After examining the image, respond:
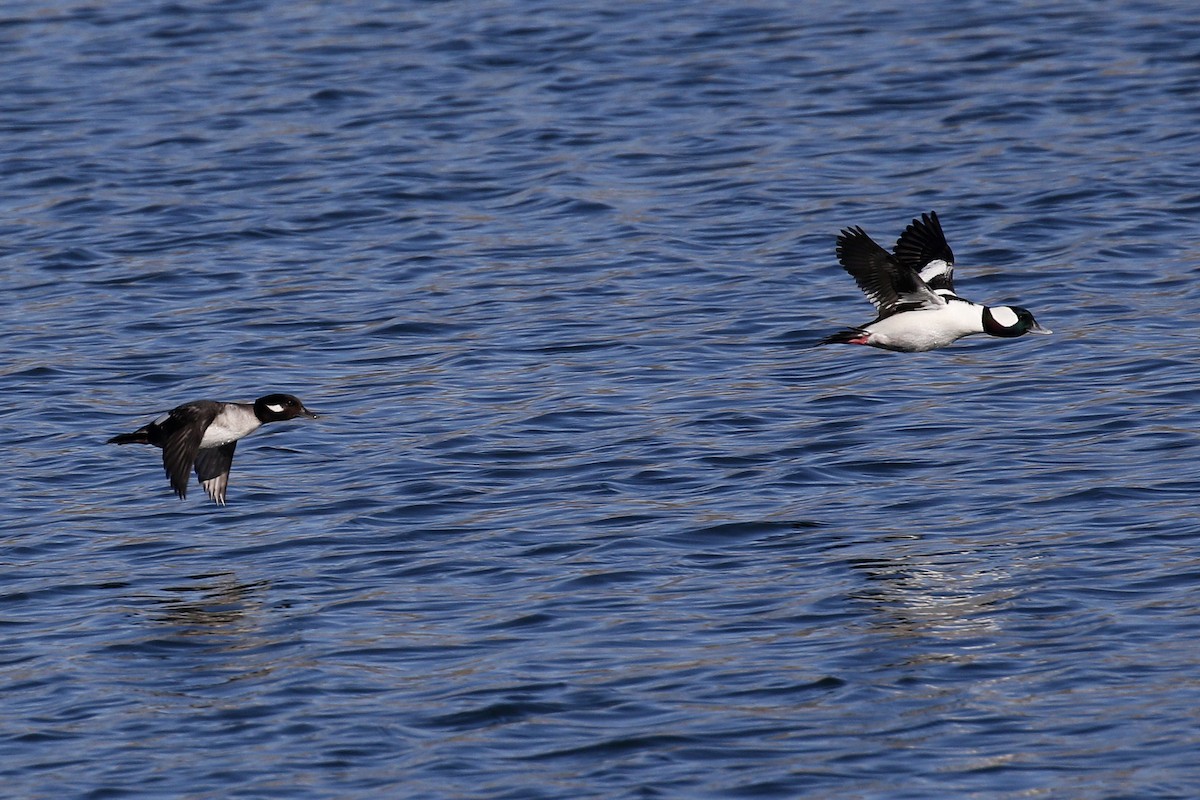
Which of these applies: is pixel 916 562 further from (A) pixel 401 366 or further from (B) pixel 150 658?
(A) pixel 401 366

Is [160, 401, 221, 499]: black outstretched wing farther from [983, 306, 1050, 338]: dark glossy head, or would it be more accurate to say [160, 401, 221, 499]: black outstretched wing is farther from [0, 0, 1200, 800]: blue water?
[983, 306, 1050, 338]: dark glossy head

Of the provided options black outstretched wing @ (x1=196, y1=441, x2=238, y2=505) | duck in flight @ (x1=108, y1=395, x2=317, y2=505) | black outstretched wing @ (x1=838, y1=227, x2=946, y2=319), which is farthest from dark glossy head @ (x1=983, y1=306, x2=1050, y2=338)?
black outstretched wing @ (x1=196, y1=441, x2=238, y2=505)

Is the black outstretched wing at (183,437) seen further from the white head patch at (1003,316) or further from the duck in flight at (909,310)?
the white head patch at (1003,316)

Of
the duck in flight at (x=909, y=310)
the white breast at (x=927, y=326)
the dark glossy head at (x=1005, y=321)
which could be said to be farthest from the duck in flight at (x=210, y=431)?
the dark glossy head at (x=1005, y=321)

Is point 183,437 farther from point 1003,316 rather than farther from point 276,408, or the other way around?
point 1003,316

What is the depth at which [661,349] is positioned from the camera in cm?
1695

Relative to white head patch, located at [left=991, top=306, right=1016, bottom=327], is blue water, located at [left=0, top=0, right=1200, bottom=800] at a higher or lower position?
lower

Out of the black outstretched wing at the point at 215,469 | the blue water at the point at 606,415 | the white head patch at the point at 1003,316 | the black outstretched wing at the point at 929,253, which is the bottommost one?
the blue water at the point at 606,415

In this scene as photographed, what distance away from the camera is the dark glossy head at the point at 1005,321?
14.2m

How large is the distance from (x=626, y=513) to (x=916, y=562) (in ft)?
7.02

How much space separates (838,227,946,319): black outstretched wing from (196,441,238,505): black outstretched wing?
4546mm

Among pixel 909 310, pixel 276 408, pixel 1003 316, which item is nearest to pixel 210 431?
pixel 276 408

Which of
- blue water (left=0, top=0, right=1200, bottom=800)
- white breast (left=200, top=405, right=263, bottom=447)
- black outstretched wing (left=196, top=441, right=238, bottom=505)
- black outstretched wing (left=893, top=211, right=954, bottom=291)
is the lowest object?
blue water (left=0, top=0, right=1200, bottom=800)

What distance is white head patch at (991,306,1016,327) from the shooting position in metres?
14.2
